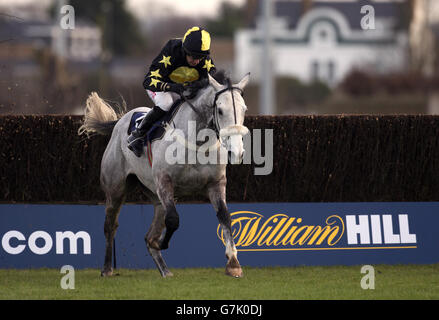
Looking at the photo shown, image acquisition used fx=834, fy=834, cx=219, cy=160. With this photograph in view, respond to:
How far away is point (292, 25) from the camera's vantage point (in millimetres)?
65000

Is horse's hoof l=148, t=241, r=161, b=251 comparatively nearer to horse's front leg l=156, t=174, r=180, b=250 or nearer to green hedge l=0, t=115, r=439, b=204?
horse's front leg l=156, t=174, r=180, b=250

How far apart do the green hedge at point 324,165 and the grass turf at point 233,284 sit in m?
0.97

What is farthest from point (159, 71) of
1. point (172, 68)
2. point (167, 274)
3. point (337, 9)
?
point (337, 9)

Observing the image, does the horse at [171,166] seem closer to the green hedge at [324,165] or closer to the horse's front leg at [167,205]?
the horse's front leg at [167,205]

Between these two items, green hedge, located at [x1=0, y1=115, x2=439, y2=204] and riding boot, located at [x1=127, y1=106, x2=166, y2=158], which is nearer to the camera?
riding boot, located at [x1=127, y1=106, x2=166, y2=158]

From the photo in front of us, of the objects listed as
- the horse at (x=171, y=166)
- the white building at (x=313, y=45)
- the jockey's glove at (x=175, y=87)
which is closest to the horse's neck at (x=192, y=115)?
the horse at (x=171, y=166)

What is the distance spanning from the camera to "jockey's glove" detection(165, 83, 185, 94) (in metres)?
7.84

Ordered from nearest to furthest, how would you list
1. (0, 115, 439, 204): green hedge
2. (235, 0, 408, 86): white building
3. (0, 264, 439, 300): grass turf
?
(0, 264, 439, 300): grass turf < (0, 115, 439, 204): green hedge < (235, 0, 408, 86): white building

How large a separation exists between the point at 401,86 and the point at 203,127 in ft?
111

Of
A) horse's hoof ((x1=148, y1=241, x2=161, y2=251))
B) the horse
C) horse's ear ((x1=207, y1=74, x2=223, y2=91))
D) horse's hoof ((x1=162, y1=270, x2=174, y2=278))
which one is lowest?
horse's hoof ((x1=162, y1=270, x2=174, y2=278))

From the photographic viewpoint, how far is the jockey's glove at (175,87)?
7.84 metres

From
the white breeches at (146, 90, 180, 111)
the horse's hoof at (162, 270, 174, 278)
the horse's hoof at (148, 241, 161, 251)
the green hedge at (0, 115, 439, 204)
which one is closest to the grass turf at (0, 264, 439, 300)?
the horse's hoof at (162, 270, 174, 278)

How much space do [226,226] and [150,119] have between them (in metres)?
1.42

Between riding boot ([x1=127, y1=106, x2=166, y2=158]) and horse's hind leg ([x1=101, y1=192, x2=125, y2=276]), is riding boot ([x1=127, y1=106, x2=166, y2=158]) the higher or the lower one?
the higher one
